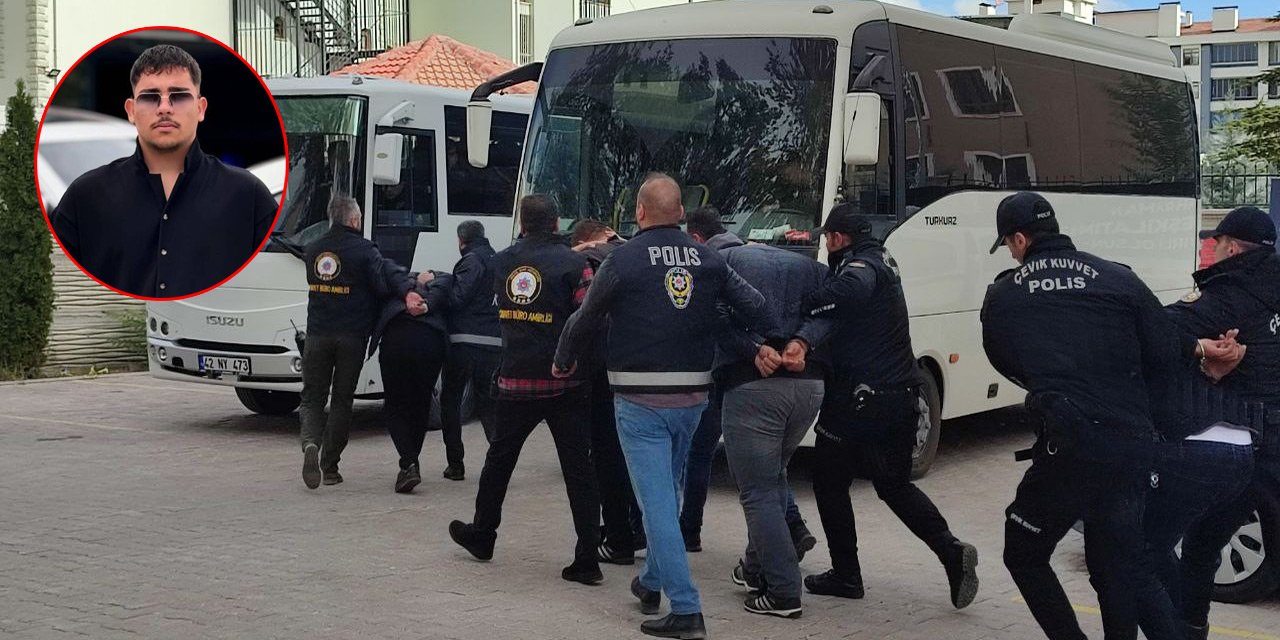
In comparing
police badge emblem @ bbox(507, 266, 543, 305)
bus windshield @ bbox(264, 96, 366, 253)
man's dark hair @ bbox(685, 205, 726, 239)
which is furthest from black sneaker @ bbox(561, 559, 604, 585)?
bus windshield @ bbox(264, 96, 366, 253)

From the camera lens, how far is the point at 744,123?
1083 cm

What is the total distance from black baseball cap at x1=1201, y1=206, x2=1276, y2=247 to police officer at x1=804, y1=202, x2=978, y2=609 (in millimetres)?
1601

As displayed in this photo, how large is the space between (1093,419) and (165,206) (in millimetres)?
3624

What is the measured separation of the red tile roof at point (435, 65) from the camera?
79.4 ft

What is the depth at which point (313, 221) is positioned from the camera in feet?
44.2

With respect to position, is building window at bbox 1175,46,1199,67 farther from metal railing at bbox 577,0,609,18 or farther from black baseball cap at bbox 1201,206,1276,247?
black baseball cap at bbox 1201,206,1276,247

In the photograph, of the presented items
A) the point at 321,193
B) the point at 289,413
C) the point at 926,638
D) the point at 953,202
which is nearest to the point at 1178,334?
the point at 926,638

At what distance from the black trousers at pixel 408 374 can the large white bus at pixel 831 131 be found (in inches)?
62.1

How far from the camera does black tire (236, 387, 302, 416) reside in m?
15.1

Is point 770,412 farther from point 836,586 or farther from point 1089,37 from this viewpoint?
point 1089,37

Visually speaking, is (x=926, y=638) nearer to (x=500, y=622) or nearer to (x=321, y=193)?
(x=500, y=622)

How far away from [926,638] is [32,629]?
388cm

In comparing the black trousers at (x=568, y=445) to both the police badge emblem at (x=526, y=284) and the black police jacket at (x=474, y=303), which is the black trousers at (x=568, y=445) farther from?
the black police jacket at (x=474, y=303)

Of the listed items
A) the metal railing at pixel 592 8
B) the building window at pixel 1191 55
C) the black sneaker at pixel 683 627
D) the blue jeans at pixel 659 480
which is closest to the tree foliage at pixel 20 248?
the blue jeans at pixel 659 480
